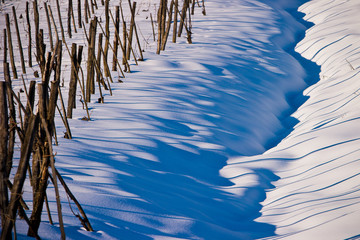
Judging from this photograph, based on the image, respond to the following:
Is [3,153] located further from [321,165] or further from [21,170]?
[321,165]

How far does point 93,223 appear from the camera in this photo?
1.77 metres

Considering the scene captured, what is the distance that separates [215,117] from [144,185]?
1.36m

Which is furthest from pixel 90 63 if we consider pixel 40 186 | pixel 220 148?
pixel 40 186

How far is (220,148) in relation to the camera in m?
2.97

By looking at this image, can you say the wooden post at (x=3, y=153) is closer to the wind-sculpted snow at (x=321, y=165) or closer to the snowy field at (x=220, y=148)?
the snowy field at (x=220, y=148)

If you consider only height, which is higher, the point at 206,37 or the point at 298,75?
the point at 206,37

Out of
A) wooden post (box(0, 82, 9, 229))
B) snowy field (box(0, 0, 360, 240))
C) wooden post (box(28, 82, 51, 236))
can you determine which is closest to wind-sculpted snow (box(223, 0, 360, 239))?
snowy field (box(0, 0, 360, 240))

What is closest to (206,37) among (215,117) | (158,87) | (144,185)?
(158,87)

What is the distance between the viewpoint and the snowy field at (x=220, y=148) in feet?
6.45

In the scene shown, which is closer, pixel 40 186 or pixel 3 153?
pixel 3 153

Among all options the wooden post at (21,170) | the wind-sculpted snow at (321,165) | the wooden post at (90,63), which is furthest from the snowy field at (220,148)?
the wooden post at (21,170)

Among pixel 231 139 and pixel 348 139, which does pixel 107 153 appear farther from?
pixel 348 139

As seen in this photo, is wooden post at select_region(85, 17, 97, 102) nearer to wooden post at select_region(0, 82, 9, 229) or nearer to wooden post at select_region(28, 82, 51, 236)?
wooden post at select_region(28, 82, 51, 236)

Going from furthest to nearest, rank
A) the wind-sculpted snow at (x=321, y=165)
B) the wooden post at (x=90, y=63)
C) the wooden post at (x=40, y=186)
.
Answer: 1. the wooden post at (x=90, y=63)
2. the wind-sculpted snow at (x=321, y=165)
3. the wooden post at (x=40, y=186)
